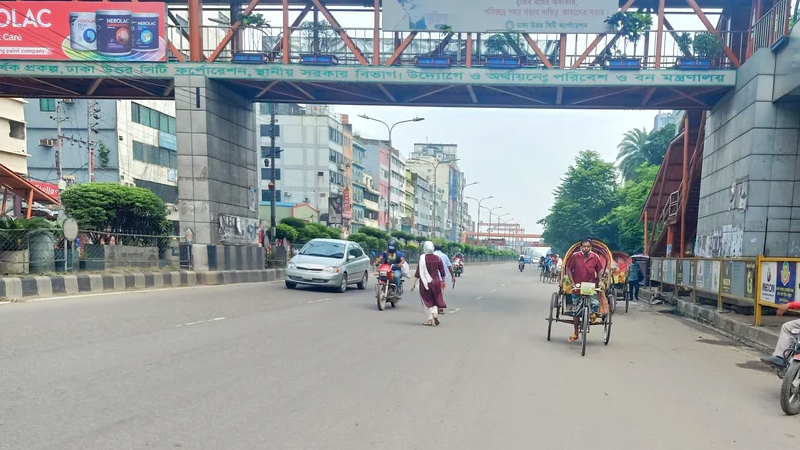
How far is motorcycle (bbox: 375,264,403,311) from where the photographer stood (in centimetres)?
1368

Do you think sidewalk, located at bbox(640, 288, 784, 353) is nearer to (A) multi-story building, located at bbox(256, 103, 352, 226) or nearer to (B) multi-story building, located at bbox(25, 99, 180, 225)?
(B) multi-story building, located at bbox(25, 99, 180, 225)

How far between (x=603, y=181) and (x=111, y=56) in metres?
44.4

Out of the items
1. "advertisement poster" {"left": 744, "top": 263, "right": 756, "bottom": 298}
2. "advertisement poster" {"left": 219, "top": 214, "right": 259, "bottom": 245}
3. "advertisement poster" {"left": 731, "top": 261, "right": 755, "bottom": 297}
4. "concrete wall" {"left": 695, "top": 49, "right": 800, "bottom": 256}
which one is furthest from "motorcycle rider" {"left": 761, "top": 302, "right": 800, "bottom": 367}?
"advertisement poster" {"left": 219, "top": 214, "right": 259, "bottom": 245}

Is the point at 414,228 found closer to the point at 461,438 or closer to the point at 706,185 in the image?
the point at 706,185

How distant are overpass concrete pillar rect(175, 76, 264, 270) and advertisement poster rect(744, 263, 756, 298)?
16407 mm

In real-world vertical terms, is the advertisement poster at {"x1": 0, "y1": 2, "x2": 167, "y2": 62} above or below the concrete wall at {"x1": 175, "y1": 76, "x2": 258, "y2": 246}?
above

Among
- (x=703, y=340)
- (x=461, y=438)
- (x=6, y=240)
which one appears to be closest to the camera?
(x=461, y=438)

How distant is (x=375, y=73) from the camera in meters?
19.5

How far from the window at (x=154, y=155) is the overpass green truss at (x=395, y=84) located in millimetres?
20260

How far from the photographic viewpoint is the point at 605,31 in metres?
19.6

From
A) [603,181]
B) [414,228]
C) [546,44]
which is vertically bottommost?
[414,228]

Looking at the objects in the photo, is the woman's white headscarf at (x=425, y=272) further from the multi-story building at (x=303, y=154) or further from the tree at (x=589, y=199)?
the multi-story building at (x=303, y=154)

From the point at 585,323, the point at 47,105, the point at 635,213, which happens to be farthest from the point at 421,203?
the point at 585,323

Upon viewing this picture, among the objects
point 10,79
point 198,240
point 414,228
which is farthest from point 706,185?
point 414,228
